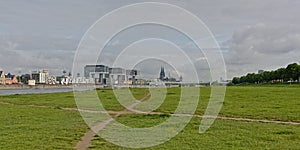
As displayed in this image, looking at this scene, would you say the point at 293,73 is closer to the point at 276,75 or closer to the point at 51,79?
the point at 276,75

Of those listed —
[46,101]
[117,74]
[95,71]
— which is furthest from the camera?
[46,101]

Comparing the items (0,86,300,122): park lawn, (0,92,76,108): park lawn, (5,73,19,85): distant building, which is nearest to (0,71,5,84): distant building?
(5,73,19,85): distant building

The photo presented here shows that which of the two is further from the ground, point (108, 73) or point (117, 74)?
point (108, 73)

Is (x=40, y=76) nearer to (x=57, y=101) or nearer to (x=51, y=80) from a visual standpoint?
(x=51, y=80)

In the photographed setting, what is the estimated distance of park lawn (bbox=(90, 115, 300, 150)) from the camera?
1401 cm

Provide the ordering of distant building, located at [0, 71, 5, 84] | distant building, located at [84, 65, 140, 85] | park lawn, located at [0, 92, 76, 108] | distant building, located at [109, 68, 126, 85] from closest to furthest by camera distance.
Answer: distant building, located at [84, 65, 140, 85] < distant building, located at [109, 68, 126, 85] < park lawn, located at [0, 92, 76, 108] < distant building, located at [0, 71, 5, 84]

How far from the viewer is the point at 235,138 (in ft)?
51.4

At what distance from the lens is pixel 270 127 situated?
19.2m

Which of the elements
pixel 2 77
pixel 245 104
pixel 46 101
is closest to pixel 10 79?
pixel 2 77

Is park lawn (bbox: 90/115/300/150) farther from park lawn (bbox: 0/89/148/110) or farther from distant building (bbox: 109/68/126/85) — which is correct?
park lawn (bbox: 0/89/148/110)

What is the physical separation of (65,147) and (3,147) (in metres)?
2.14

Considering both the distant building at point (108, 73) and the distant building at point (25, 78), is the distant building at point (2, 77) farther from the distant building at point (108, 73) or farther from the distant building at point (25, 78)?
the distant building at point (108, 73)

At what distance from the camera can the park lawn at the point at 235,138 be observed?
14.0m

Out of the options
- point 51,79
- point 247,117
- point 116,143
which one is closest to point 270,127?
point 247,117
